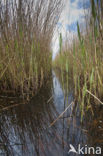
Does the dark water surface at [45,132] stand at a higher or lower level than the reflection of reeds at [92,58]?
lower

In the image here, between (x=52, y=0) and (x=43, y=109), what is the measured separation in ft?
4.69

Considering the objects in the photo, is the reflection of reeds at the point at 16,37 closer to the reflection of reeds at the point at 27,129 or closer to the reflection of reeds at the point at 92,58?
the reflection of reeds at the point at 27,129

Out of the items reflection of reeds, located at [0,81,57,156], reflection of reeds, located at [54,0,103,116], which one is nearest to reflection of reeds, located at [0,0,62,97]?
reflection of reeds, located at [0,81,57,156]

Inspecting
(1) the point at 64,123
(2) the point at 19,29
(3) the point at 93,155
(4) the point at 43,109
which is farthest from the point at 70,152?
(2) the point at 19,29

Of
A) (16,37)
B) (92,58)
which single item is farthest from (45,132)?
(16,37)

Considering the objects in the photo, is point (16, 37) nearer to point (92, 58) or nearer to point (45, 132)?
point (92, 58)

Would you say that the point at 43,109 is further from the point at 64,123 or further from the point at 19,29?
the point at 19,29

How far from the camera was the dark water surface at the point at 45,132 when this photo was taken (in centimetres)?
49

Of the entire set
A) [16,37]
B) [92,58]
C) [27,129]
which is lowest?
[27,129]

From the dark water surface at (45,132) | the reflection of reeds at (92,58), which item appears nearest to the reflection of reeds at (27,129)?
the dark water surface at (45,132)

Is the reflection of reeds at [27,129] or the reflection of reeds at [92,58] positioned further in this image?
the reflection of reeds at [92,58]

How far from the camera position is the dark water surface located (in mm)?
486

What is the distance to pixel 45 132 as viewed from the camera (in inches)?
23.5

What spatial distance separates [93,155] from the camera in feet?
1.47
